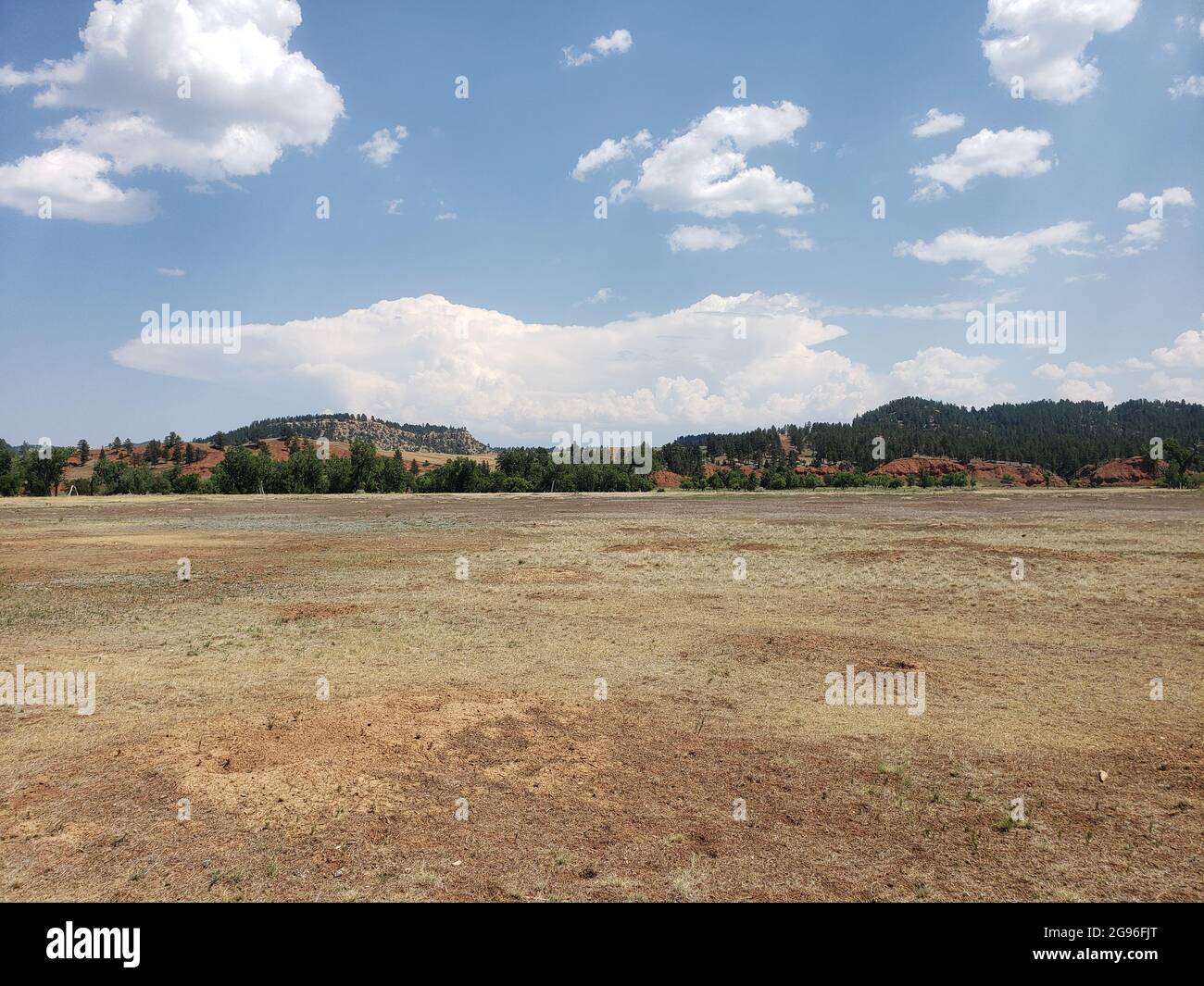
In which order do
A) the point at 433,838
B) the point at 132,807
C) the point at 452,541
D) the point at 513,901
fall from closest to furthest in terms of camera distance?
1. the point at 513,901
2. the point at 433,838
3. the point at 132,807
4. the point at 452,541

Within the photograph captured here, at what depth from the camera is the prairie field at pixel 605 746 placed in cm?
633

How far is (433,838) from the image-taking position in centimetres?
690

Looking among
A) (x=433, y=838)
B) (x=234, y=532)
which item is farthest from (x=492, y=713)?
(x=234, y=532)

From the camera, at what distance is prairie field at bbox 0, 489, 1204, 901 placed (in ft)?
20.8

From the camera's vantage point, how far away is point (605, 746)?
9469 mm

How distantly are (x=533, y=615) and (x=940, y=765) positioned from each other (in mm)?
11791

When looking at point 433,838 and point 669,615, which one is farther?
point 669,615

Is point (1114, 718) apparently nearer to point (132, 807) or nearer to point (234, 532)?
point (132, 807)
